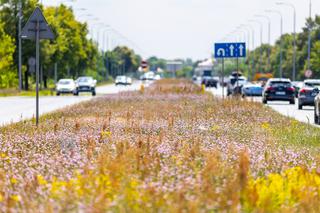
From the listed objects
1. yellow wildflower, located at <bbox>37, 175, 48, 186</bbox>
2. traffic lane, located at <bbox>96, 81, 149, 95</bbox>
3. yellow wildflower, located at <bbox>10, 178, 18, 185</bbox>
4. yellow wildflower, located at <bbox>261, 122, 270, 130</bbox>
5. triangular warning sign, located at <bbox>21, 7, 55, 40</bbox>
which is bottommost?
traffic lane, located at <bbox>96, 81, 149, 95</bbox>

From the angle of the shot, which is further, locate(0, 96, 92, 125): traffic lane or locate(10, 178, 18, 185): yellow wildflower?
locate(0, 96, 92, 125): traffic lane

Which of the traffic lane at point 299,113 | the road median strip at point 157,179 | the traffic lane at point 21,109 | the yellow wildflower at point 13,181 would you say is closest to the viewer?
the road median strip at point 157,179

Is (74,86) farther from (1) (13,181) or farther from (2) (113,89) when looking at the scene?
(1) (13,181)

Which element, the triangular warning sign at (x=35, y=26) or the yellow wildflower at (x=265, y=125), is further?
the triangular warning sign at (x=35, y=26)

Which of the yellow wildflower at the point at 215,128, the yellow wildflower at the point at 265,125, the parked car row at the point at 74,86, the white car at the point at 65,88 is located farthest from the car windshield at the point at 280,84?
the yellow wildflower at the point at 215,128

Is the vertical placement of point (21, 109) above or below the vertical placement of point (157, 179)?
below

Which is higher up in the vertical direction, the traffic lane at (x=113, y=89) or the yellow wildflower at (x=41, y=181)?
the yellow wildflower at (x=41, y=181)

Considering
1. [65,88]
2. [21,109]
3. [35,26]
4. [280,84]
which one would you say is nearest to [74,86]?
[65,88]

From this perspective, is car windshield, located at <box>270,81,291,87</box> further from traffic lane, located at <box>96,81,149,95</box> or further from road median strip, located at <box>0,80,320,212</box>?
road median strip, located at <box>0,80,320,212</box>

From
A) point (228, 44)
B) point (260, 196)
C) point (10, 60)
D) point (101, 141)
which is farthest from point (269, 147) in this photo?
point (10, 60)

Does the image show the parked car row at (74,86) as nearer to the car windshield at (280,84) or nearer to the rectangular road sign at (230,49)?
the car windshield at (280,84)

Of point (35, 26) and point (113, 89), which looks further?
point (113, 89)

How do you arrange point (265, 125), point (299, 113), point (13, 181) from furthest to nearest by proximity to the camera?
point (299, 113)
point (265, 125)
point (13, 181)

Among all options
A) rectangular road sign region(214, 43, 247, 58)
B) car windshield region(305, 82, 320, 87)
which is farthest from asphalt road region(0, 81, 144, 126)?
car windshield region(305, 82, 320, 87)
